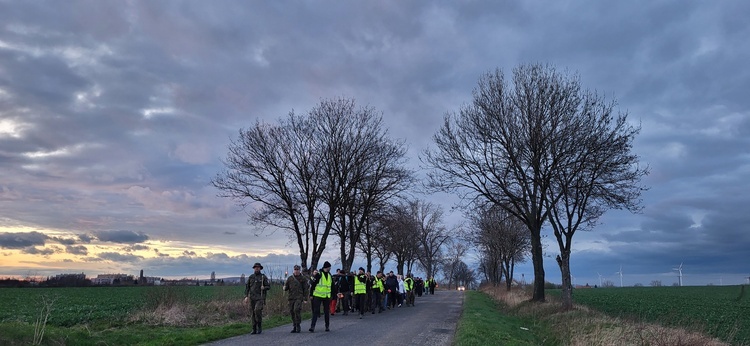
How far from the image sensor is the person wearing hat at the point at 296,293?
1578 cm

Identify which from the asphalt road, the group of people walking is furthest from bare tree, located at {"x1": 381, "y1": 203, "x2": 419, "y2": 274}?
the asphalt road

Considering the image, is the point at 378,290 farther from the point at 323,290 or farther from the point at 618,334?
the point at 618,334

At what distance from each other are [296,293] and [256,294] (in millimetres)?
1114

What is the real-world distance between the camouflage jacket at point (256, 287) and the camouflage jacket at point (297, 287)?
62cm

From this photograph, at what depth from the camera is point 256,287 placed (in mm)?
16344

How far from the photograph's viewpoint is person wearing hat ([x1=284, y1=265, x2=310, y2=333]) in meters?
15.8

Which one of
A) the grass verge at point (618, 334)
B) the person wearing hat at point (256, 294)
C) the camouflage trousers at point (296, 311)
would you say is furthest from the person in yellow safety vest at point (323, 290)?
the grass verge at point (618, 334)

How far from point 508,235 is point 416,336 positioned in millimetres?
38203

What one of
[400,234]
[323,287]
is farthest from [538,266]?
[400,234]

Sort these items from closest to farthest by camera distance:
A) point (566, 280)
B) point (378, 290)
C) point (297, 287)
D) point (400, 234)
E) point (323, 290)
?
point (297, 287) → point (323, 290) → point (566, 280) → point (378, 290) → point (400, 234)

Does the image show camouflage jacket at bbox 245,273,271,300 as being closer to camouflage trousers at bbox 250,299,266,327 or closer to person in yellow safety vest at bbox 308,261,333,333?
camouflage trousers at bbox 250,299,266,327

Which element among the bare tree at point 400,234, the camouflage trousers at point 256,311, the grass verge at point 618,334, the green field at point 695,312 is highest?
the bare tree at point 400,234

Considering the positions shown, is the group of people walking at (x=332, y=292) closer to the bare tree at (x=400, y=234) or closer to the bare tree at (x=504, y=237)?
the bare tree at (x=400, y=234)

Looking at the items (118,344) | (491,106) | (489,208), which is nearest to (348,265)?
(489,208)
